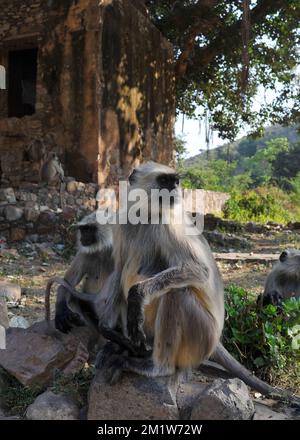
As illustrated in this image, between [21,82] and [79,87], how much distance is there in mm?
3250

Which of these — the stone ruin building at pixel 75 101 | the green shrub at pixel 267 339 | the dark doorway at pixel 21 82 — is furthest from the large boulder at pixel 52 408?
the dark doorway at pixel 21 82

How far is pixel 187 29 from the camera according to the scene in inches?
489

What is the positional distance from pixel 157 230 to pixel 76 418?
37.6 inches

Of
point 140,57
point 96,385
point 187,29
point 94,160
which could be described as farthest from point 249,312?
point 187,29

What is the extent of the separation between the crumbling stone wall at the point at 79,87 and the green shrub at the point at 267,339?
5648 millimetres

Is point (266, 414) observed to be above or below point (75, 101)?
below

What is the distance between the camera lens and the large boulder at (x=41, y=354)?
2621 millimetres

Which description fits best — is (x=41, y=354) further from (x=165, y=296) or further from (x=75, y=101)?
(x=75, y=101)

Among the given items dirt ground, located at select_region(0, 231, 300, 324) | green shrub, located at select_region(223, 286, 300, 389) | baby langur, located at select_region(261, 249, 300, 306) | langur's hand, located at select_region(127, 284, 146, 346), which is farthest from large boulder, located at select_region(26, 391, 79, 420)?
baby langur, located at select_region(261, 249, 300, 306)

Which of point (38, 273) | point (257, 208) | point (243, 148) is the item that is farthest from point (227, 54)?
point (243, 148)

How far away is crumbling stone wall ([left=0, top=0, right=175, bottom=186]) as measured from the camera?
833cm

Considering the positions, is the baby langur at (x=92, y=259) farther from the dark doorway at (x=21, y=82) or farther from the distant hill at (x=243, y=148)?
the distant hill at (x=243, y=148)

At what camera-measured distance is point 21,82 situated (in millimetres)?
11070

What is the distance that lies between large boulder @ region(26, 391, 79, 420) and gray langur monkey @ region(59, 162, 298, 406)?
279mm
